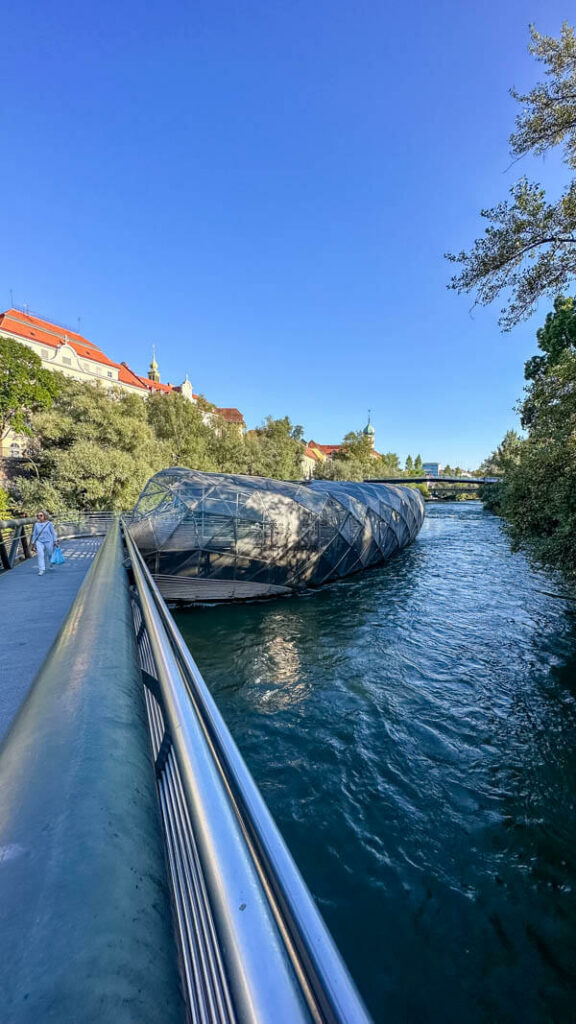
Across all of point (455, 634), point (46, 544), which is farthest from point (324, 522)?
point (46, 544)

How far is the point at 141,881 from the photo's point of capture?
0.88 m

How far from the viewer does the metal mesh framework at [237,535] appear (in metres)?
13.5

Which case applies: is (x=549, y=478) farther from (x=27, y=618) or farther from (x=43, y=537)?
(x=43, y=537)

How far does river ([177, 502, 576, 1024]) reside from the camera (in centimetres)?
355

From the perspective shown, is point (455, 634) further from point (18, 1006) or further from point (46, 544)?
point (18, 1006)

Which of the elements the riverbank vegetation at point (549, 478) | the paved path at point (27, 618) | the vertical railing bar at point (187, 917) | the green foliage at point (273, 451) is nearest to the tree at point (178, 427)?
the green foliage at point (273, 451)

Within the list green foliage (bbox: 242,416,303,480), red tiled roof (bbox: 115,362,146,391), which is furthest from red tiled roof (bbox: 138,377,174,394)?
green foliage (bbox: 242,416,303,480)

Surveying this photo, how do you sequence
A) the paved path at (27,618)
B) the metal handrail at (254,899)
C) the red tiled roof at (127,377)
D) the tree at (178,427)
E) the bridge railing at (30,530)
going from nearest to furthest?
the metal handrail at (254,899)
the paved path at (27,618)
the bridge railing at (30,530)
the tree at (178,427)
the red tiled roof at (127,377)

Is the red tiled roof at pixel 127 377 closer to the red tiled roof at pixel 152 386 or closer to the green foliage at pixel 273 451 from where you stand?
the red tiled roof at pixel 152 386

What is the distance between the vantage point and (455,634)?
412 inches

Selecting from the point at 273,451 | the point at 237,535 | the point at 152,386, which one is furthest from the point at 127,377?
the point at 237,535

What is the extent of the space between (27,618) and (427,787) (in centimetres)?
565

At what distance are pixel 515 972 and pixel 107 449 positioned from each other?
2952 cm

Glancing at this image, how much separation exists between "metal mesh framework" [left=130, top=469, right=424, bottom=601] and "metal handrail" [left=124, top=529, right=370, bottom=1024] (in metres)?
12.6
